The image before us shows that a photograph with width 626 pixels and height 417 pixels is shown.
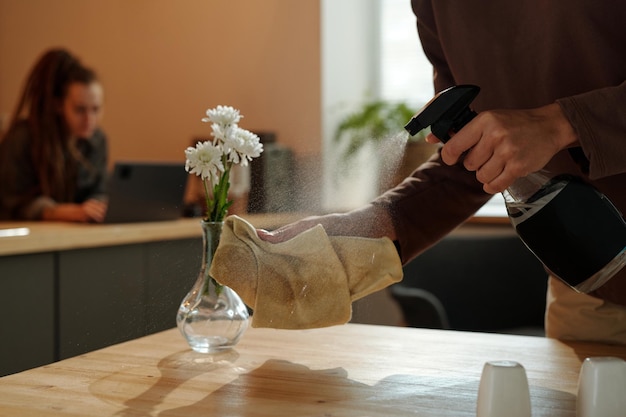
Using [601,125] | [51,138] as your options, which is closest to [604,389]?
[601,125]

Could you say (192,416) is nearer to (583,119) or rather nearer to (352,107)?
(583,119)

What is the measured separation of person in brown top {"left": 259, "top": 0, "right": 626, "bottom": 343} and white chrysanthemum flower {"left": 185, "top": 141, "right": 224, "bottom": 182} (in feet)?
0.42

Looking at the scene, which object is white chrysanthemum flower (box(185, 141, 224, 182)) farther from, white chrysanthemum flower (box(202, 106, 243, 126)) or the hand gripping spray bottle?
the hand gripping spray bottle

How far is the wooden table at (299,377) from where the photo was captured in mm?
1021

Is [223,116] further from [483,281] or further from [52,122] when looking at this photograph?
[52,122]

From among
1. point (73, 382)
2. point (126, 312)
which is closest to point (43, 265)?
point (126, 312)

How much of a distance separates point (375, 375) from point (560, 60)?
1.73 feet

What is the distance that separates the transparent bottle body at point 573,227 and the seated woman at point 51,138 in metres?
2.91

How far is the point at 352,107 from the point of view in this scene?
4.23 metres

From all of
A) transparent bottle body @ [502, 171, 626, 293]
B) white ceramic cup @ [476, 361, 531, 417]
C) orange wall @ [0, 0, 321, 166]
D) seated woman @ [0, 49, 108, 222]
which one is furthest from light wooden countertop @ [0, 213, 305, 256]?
white ceramic cup @ [476, 361, 531, 417]

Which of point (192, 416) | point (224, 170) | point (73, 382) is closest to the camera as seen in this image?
point (192, 416)

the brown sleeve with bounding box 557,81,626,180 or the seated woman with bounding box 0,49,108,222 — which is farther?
the seated woman with bounding box 0,49,108,222

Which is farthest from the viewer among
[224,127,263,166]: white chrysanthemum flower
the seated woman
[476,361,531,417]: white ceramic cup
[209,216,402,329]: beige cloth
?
the seated woman

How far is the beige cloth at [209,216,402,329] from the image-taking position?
3.74 feet
